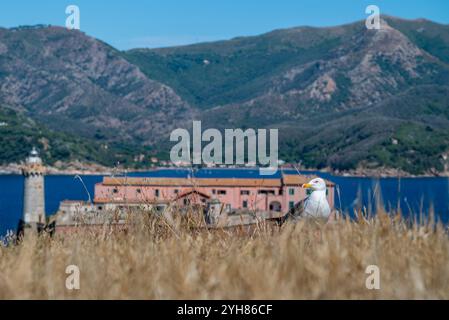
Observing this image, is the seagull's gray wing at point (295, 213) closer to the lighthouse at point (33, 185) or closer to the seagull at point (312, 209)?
the seagull at point (312, 209)

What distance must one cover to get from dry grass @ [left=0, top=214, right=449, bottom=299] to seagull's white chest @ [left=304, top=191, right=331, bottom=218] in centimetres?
141

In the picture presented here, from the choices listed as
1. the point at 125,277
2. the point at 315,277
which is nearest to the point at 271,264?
the point at 315,277

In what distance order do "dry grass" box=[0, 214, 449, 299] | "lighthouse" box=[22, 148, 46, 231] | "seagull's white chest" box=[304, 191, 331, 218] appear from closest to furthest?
"dry grass" box=[0, 214, 449, 299], "seagull's white chest" box=[304, 191, 331, 218], "lighthouse" box=[22, 148, 46, 231]

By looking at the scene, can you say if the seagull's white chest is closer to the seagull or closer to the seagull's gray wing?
the seagull

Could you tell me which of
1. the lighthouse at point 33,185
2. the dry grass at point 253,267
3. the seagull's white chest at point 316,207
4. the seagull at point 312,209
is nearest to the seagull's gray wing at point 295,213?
the seagull at point 312,209

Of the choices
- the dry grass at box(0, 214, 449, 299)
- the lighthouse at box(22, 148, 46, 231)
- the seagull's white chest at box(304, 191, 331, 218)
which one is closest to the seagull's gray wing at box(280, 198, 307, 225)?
the seagull's white chest at box(304, 191, 331, 218)

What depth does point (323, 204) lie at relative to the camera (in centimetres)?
754

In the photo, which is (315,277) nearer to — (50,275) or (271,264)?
(271,264)

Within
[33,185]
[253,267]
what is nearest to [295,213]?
[253,267]

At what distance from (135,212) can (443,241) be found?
3.28 metres

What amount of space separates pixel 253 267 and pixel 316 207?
322cm

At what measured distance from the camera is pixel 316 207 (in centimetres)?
750

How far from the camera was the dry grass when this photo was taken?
410 cm

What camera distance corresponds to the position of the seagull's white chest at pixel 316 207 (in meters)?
7.27
